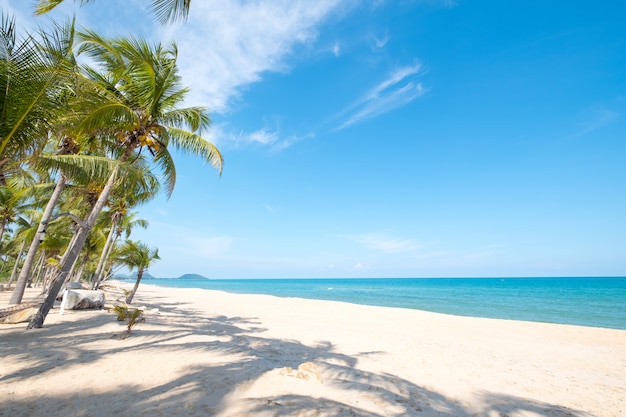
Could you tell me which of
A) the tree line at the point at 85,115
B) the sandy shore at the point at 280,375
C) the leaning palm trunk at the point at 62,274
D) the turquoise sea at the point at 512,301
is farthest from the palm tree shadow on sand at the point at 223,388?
the turquoise sea at the point at 512,301

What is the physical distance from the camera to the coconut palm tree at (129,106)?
22.6 feet

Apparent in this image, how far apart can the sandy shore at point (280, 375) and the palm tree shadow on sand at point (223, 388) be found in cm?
2

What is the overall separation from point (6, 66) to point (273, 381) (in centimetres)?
575

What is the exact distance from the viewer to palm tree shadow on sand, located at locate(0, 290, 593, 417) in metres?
3.62

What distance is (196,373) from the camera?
4.85 metres

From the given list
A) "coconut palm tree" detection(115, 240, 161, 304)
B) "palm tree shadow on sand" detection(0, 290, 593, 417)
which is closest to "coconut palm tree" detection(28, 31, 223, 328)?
"palm tree shadow on sand" detection(0, 290, 593, 417)

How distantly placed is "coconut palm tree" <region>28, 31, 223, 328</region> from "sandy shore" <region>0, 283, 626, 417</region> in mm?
2754

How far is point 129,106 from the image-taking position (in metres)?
8.00

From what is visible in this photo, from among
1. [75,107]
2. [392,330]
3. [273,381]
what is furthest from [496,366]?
[75,107]

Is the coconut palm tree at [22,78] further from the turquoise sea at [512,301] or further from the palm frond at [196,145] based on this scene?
the turquoise sea at [512,301]

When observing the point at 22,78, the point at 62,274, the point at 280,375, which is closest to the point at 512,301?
the point at 280,375

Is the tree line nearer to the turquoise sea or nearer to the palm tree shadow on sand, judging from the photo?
the palm tree shadow on sand

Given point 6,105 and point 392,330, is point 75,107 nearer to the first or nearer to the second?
point 6,105

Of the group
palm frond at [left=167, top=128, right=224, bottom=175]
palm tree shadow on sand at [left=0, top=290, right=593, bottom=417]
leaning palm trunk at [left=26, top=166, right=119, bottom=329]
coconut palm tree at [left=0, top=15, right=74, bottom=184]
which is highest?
palm frond at [left=167, top=128, right=224, bottom=175]
